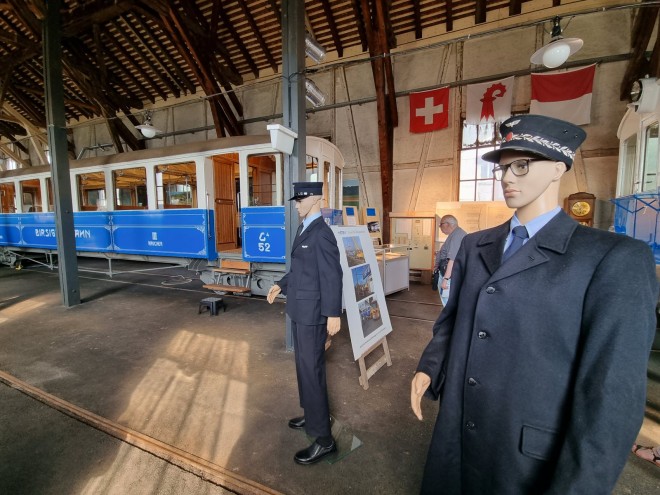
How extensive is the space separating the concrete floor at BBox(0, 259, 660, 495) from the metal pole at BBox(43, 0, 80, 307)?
83 centimetres

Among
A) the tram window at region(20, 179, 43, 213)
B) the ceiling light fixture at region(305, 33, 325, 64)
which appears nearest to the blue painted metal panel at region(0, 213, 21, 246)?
the tram window at region(20, 179, 43, 213)

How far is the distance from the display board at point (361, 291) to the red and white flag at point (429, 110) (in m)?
6.63

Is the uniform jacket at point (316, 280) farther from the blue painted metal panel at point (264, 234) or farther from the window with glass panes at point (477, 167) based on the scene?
the window with glass panes at point (477, 167)

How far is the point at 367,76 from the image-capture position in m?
9.73

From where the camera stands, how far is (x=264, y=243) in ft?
19.2

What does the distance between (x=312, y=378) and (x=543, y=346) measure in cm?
163

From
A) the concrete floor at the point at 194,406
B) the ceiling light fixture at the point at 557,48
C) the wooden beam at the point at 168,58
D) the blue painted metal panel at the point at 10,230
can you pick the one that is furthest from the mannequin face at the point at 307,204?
the blue painted metal panel at the point at 10,230

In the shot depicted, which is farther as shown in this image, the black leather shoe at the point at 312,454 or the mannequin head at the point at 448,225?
the mannequin head at the point at 448,225

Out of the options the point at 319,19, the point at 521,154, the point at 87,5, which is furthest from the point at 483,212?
the point at 87,5

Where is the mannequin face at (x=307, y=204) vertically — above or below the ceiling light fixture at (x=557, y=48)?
below

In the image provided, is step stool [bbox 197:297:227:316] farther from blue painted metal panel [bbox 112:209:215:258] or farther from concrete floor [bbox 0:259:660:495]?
blue painted metal panel [bbox 112:209:215:258]

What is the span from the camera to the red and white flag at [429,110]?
866cm

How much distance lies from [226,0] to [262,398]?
10427 millimetres

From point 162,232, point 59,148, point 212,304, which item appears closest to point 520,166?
point 212,304
